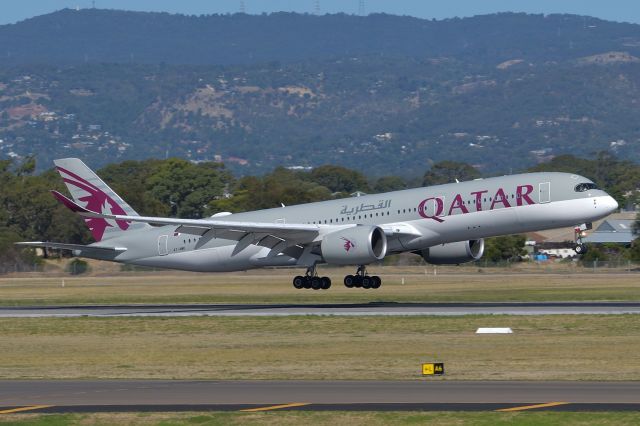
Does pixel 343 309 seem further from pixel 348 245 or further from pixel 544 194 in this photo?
pixel 544 194

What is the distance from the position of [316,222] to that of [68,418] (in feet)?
117

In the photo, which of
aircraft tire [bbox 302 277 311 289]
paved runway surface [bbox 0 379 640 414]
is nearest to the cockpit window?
aircraft tire [bbox 302 277 311 289]

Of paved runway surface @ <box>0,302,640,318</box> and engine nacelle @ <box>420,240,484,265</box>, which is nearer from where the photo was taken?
paved runway surface @ <box>0,302,640,318</box>

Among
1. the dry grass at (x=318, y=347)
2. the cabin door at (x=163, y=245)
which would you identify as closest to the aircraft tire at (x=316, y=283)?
the cabin door at (x=163, y=245)

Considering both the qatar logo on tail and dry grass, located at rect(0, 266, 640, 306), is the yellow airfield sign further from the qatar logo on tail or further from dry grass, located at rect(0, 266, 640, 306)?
the qatar logo on tail

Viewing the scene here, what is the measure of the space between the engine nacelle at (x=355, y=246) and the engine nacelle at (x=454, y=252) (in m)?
4.43

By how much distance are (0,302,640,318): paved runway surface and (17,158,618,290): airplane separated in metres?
2.33

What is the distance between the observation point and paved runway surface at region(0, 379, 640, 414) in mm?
27797

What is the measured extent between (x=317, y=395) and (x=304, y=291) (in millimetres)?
42383

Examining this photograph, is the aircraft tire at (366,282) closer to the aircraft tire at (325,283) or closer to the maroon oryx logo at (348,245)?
the aircraft tire at (325,283)

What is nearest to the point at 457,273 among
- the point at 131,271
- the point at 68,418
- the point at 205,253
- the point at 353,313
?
the point at 131,271

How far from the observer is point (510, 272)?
307 feet

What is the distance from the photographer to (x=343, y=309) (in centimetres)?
5753

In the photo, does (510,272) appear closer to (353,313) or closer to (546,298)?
(546,298)
